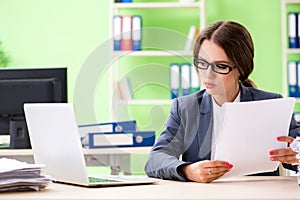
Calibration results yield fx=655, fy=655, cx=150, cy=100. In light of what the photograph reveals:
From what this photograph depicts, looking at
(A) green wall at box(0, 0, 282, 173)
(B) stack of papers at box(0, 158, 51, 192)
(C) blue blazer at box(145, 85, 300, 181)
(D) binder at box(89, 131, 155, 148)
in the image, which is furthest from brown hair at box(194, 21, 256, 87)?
(A) green wall at box(0, 0, 282, 173)

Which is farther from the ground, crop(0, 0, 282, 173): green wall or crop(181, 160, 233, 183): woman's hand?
crop(0, 0, 282, 173): green wall

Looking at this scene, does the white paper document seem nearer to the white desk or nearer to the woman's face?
the woman's face

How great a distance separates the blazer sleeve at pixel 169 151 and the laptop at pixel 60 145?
12 cm

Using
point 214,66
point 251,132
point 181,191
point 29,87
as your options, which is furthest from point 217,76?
point 29,87

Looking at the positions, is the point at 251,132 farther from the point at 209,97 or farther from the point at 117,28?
the point at 117,28

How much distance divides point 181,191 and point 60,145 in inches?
15.3

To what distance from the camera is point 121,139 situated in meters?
3.25

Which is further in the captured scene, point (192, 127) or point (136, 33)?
point (136, 33)

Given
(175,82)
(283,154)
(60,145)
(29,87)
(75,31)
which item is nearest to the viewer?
(60,145)

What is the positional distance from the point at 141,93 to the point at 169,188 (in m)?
3.41

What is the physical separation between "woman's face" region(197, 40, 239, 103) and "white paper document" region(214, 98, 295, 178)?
0.36 meters

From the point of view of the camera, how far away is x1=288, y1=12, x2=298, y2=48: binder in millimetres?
4973

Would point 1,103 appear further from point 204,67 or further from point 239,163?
point 239,163

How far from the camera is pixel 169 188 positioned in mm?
1790
